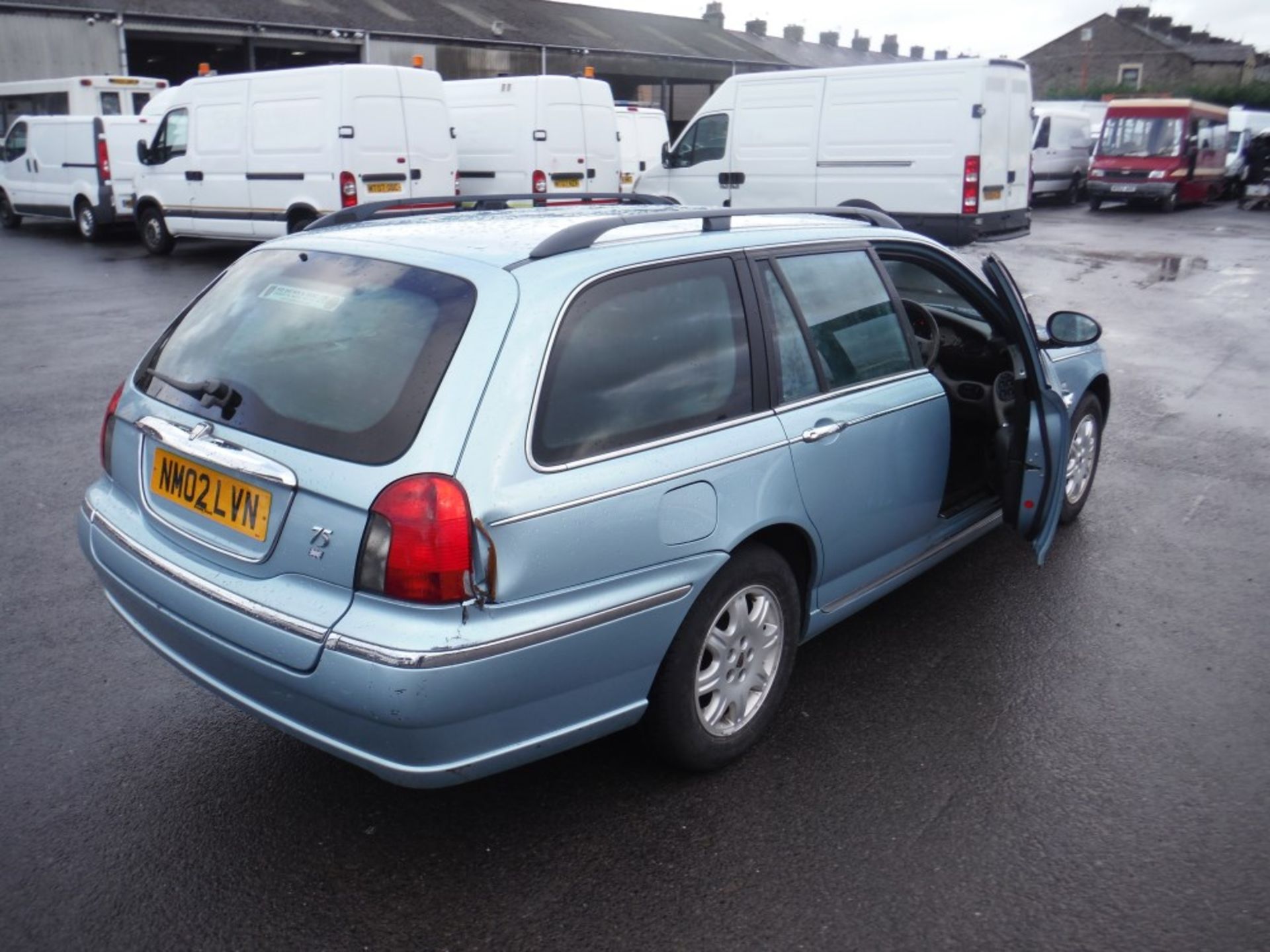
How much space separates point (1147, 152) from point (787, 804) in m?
27.8

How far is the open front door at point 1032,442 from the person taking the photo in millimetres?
4184

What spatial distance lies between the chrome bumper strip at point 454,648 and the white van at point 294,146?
1165 cm

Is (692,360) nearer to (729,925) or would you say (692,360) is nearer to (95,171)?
(729,925)

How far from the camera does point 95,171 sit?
17.8m

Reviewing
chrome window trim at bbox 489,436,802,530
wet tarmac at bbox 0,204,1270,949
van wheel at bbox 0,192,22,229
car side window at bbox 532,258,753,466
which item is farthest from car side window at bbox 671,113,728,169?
van wheel at bbox 0,192,22,229

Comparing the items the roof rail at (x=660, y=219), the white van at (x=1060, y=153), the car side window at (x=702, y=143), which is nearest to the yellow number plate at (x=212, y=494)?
the roof rail at (x=660, y=219)

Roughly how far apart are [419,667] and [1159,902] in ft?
6.49

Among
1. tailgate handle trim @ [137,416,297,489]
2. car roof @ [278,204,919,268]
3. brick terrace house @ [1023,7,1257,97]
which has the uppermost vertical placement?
brick terrace house @ [1023,7,1257,97]

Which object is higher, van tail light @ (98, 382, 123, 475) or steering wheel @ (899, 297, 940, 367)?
steering wheel @ (899, 297, 940, 367)

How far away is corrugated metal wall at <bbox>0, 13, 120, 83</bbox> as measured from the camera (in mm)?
23531

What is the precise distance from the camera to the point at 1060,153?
28891 millimetres

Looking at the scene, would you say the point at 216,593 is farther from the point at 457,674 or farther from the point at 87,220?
the point at 87,220

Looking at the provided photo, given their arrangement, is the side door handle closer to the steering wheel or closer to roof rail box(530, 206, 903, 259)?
roof rail box(530, 206, 903, 259)

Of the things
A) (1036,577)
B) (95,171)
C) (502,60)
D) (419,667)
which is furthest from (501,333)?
(502,60)
